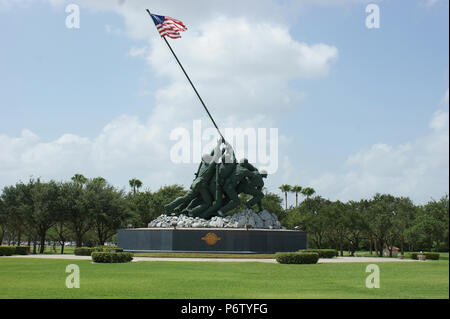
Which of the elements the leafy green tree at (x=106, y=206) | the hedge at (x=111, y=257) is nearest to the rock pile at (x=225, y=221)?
the hedge at (x=111, y=257)

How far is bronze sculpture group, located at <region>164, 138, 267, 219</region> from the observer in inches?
1531

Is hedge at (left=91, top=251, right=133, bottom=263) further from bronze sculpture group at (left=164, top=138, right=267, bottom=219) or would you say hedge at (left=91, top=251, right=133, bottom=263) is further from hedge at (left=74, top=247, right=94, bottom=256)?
hedge at (left=74, top=247, right=94, bottom=256)

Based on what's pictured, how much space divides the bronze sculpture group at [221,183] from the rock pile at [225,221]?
0.98 meters

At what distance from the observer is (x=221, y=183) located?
3909 centimetres

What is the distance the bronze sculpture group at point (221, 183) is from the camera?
1531 inches

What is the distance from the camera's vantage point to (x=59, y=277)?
20750 millimetres

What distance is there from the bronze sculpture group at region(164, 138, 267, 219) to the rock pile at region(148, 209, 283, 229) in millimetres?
983

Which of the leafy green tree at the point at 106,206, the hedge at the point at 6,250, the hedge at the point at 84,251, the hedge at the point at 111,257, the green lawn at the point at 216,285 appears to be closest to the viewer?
the green lawn at the point at 216,285

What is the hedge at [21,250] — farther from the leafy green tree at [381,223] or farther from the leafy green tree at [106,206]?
the leafy green tree at [381,223]

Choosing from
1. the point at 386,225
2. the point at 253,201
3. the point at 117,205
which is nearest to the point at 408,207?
the point at 386,225

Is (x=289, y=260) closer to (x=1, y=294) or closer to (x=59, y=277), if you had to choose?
(x=59, y=277)

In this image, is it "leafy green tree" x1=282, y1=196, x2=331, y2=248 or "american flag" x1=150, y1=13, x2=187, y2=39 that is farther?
"leafy green tree" x1=282, y1=196, x2=331, y2=248

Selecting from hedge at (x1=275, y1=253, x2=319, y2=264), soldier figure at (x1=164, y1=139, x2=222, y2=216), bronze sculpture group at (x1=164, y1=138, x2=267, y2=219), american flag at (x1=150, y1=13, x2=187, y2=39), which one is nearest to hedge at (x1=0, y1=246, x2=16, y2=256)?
soldier figure at (x1=164, y1=139, x2=222, y2=216)
